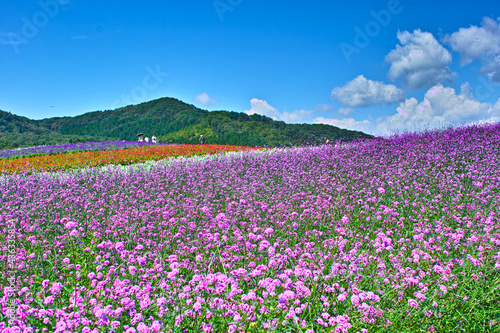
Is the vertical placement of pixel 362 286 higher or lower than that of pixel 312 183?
lower

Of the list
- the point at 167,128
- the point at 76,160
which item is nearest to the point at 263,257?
the point at 76,160

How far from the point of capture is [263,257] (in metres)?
2.93

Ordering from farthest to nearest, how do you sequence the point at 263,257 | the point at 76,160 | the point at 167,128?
the point at 167,128 → the point at 76,160 → the point at 263,257

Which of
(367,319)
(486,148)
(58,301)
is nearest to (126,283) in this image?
(58,301)

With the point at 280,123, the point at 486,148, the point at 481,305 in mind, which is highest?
the point at 280,123

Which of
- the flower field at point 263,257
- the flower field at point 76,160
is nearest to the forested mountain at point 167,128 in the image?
the flower field at point 76,160

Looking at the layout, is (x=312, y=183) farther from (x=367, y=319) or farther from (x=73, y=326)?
(x=73, y=326)

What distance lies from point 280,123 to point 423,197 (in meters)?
32.5

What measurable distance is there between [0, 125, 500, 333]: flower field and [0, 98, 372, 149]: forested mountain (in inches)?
315

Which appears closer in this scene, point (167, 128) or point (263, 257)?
point (263, 257)

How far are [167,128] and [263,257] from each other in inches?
2220

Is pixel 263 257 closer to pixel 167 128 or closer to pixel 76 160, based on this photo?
pixel 76 160

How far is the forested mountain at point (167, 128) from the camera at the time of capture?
102 feet

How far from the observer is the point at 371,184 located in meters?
5.89
